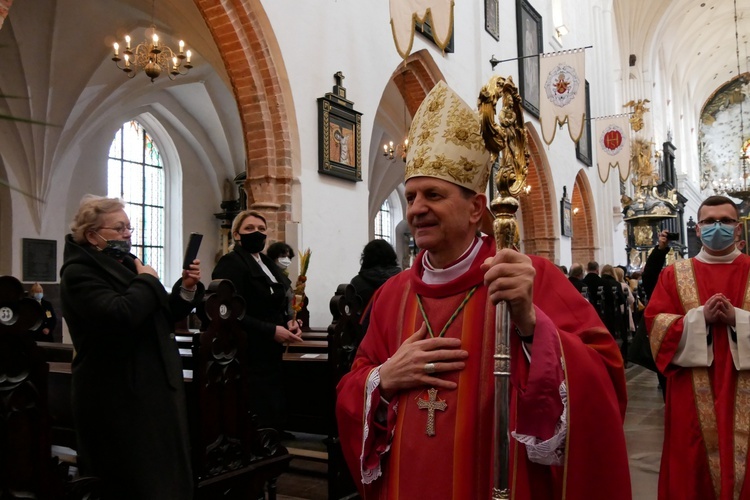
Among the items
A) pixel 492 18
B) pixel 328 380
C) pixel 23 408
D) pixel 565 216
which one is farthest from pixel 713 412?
pixel 565 216

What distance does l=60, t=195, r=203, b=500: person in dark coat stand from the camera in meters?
2.65

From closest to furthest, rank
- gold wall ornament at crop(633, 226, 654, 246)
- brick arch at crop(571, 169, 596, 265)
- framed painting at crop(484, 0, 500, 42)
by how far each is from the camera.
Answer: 1. framed painting at crop(484, 0, 500, 42)
2. brick arch at crop(571, 169, 596, 265)
3. gold wall ornament at crop(633, 226, 654, 246)

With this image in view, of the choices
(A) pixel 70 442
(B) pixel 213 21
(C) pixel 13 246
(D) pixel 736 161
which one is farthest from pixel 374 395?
(D) pixel 736 161

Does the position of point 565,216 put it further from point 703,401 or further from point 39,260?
point 703,401

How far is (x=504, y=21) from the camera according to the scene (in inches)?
572

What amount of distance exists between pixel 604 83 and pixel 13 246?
18.9 meters

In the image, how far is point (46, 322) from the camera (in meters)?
5.68

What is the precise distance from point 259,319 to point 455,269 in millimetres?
2518

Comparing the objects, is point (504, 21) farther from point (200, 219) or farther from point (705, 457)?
point (705, 457)

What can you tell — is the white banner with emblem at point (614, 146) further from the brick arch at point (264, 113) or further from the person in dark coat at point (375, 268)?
the person in dark coat at point (375, 268)

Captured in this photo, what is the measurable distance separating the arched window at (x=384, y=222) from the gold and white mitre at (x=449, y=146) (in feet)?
74.7

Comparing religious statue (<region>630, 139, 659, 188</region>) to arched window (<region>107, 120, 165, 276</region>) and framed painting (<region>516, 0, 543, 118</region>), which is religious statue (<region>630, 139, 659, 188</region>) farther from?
arched window (<region>107, 120, 165, 276</region>)

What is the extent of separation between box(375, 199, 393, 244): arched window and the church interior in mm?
66

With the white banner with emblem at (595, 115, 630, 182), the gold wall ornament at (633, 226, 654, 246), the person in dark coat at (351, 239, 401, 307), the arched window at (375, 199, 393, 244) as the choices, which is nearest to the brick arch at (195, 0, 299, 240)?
the person in dark coat at (351, 239, 401, 307)
